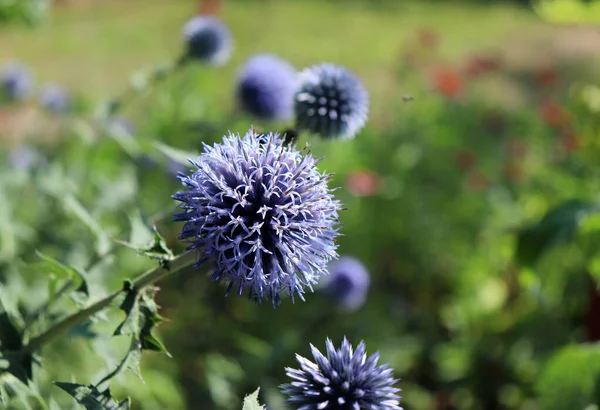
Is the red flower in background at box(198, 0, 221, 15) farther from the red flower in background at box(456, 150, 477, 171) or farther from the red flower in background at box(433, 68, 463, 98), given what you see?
the red flower in background at box(456, 150, 477, 171)

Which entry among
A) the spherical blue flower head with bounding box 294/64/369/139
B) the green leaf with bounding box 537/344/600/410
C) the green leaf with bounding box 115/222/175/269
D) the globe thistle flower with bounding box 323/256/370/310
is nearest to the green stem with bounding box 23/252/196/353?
the green leaf with bounding box 115/222/175/269

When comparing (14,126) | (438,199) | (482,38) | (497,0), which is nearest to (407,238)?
(438,199)

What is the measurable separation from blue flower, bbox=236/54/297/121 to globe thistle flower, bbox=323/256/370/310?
727mm

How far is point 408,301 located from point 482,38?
5.85m

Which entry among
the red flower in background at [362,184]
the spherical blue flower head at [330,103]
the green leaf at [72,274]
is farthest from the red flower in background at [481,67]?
the green leaf at [72,274]

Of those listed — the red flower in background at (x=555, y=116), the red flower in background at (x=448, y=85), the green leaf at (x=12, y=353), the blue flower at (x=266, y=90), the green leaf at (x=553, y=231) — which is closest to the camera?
the green leaf at (x=12, y=353)

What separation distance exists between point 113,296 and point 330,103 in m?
0.78

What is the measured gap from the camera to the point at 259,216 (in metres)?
1.04

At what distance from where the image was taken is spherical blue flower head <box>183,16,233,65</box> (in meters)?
2.17

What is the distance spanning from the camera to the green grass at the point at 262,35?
5.97 metres

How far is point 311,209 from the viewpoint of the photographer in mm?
1068

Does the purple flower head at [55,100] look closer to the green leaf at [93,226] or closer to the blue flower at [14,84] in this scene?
the blue flower at [14,84]

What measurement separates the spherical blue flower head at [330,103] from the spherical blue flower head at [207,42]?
61 cm

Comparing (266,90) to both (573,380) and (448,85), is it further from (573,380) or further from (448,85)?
(448,85)
